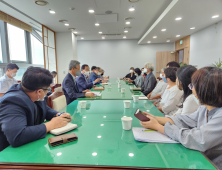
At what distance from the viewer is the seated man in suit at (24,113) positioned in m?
0.92

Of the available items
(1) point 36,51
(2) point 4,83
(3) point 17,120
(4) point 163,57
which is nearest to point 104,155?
(3) point 17,120

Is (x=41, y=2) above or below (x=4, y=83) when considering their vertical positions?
above

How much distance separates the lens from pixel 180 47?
27.2 ft

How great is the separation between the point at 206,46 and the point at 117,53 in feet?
17.3

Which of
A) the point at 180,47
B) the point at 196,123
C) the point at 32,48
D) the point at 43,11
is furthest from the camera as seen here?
the point at 180,47

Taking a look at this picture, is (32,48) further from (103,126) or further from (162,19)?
(103,126)

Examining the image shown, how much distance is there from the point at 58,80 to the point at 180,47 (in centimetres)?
708

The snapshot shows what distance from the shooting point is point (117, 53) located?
31.9ft

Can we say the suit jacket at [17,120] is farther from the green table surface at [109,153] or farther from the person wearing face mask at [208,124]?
the person wearing face mask at [208,124]

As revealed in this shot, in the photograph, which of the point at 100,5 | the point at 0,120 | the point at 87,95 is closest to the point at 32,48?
the point at 100,5

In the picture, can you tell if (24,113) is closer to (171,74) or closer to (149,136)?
(149,136)

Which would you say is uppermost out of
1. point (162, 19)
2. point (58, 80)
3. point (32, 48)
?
point (162, 19)

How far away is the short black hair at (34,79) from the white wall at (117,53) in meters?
8.80

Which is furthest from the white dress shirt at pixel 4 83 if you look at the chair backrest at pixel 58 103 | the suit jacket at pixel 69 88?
the chair backrest at pixel 58 103
